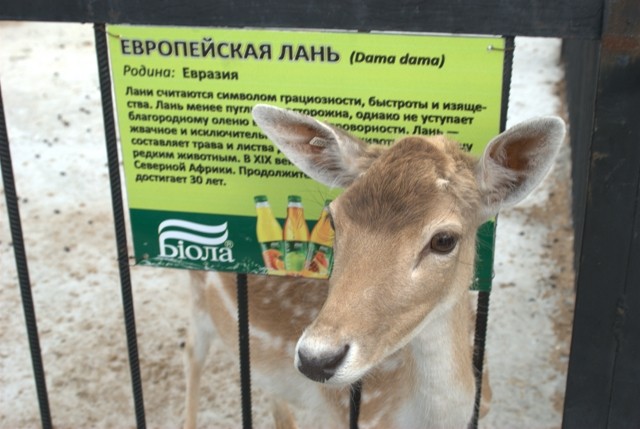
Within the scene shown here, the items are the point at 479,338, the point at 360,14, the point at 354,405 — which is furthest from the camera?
the point at 354,405

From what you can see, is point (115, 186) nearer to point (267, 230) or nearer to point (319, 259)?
point (267, 230)

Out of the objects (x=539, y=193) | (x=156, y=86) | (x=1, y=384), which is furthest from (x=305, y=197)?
(x=539, y=193)

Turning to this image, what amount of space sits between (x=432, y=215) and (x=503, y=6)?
0.60 meters

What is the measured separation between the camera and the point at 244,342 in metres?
2.65

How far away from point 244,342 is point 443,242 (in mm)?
759

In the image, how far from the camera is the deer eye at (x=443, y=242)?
2.28 meters

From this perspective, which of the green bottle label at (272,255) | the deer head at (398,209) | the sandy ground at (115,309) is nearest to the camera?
the deer head at (398,209)

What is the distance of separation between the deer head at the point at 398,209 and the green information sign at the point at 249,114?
65mm

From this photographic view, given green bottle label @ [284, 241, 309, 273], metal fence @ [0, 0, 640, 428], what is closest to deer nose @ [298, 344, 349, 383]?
green bottle label @ [284, 241, 309, 273]

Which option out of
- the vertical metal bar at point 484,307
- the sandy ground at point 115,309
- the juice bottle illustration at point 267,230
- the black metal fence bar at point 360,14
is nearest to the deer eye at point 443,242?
the vertical metal bar at point 484,307

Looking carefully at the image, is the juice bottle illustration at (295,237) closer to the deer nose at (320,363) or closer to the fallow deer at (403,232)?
the fallow deer at (403,232)

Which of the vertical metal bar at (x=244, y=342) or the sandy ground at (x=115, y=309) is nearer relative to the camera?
the vertical metal bar at (x=244, y=342)

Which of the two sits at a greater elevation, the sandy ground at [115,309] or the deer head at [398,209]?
the deer head at [398,209]

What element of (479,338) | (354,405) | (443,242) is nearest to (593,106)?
(443,242)
